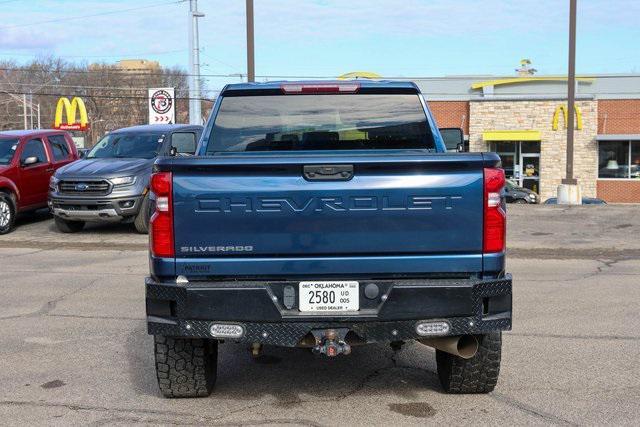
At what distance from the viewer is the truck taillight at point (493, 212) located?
4.09 metres

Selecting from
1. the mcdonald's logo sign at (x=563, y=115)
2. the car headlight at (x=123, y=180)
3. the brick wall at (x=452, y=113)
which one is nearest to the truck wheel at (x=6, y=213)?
the car headlight at (x=123, y=180)

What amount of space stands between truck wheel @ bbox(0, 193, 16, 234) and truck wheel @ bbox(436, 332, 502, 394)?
11.2 metres

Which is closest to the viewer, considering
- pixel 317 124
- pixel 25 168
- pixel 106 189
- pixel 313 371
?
pixel 317 124

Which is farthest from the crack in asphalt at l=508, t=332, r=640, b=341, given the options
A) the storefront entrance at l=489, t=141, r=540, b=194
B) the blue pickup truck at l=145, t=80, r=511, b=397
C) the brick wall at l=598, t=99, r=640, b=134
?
the brick wall at l=598, t=99, r=640, b=134

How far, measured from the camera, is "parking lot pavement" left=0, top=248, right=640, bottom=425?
4523mm

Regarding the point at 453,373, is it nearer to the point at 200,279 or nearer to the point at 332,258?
the point at 332,258

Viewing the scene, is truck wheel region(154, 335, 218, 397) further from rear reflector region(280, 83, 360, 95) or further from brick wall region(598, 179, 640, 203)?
brick wall region(598, 179, 640, 203)

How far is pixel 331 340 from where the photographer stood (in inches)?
165

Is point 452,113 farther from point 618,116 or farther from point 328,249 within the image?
point 328,249

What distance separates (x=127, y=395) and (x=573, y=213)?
13.5 m

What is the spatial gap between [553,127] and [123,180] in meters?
30.4

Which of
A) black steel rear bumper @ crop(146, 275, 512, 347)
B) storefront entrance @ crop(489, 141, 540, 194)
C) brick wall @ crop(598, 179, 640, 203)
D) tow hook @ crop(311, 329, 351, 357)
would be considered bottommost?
brick wall @ crop(598, 179, 640, 203)

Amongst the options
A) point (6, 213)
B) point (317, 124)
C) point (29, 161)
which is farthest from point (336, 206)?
point (29, 161)

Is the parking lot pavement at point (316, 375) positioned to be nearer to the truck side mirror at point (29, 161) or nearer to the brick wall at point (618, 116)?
the truck side mirror at point (29, 161)
